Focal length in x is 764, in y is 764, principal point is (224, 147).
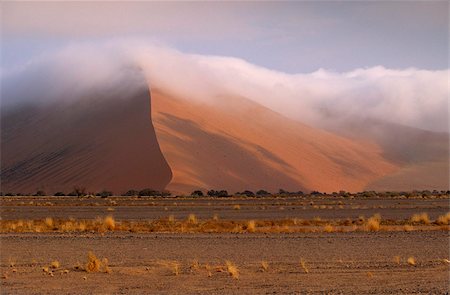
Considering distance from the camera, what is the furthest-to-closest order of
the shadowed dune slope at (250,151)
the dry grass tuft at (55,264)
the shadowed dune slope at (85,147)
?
the shadowed dune slope at (250,151) → the shadowed dune slope at (85,147) → the dry grass tuft at (55,264)

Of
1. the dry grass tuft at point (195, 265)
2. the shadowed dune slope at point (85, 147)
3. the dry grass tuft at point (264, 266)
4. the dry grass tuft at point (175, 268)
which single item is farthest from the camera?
the shadowed dune slope at point (85, 147)

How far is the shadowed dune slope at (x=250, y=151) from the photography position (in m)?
68.9

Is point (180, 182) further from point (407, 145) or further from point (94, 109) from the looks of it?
point (407, 145)

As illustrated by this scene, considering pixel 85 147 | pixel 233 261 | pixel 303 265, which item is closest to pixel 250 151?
pixel 85 147

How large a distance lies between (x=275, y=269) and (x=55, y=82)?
295 feet

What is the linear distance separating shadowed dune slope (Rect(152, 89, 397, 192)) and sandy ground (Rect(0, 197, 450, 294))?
130ft

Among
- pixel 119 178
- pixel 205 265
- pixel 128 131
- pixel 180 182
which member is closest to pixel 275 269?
pixel 205 265

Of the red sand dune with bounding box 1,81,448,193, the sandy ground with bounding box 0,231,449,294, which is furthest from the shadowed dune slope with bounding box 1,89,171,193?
the sandy ground with bounding box 0,231,449,294

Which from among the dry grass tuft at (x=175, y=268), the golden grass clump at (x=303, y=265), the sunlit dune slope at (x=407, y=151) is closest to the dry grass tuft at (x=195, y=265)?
the dry grass tuft at (x=175, y=268)

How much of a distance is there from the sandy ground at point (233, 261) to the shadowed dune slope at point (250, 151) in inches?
1565

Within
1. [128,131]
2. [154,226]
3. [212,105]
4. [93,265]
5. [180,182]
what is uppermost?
[212,105]

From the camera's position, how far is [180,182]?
207 feet

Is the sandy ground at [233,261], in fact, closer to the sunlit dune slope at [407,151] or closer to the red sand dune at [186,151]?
the red sand dune at [186,151]

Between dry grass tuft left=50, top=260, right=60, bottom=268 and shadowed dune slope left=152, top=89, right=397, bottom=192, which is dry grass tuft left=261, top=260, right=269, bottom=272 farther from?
shadowed dune slope left=152, top=89, right=397, bottom=192
